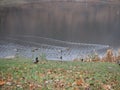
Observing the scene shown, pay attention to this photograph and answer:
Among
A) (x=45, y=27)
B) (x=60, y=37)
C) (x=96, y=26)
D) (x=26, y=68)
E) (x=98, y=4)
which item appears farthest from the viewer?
(x=98, y=4)

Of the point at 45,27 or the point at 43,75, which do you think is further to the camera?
the point at 45,27

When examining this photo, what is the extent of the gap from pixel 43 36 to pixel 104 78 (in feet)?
89.2

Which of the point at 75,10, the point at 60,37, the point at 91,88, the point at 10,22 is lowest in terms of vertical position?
the point at 91,88

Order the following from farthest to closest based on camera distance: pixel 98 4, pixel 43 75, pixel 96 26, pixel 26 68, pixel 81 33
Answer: pixel 98 4
pixel 96 26
pixel 81 33
pixel 26 68
pixel 43 75

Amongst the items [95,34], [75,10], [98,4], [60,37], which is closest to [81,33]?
[95,34]

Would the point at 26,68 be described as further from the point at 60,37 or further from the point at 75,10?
the point at 75,10

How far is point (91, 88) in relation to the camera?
8.95m

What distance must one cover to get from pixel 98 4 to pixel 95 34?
117 feet

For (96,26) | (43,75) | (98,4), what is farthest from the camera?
(98,4)

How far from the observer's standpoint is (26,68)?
1105cm

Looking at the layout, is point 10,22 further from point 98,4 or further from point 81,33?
point 98,4

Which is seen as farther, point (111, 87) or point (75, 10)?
point (75, 10)

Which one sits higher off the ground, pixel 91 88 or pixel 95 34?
pixel 95 34

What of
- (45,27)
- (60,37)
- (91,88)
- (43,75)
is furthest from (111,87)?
(45,27)
